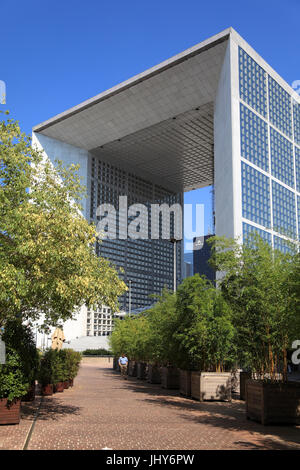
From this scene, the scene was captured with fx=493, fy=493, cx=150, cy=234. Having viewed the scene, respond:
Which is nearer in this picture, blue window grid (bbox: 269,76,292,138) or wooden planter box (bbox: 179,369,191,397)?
wooden planter box (bbox: 179,369,191,397)

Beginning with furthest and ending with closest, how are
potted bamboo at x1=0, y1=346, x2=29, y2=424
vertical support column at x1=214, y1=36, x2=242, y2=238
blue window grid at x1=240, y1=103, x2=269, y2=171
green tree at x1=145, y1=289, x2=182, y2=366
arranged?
1. blue window grid at x1=240, y1=103, x2=269, y2=171
2. vertical support column at x1=214, y1=36, x2=242, y2=238
3. green tree at x1=145, y1=289, x2=182, y2=366
4. potted bamboo at x1=0, y1=346, x2=29, y2=424

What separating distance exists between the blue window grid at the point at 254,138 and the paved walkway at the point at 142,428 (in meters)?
45.6

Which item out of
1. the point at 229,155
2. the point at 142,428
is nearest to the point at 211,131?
the point at 229,155

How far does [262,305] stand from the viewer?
12.0 metres

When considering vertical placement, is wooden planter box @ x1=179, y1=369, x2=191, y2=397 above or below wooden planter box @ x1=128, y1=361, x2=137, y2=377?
above

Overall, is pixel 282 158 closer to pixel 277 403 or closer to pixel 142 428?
pixel 277 403

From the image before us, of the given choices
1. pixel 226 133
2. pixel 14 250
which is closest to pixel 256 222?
pixel 226 133

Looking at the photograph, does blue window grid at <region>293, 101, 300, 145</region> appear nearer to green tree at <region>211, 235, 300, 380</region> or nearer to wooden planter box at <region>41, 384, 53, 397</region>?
wooden planter box at <region>41, 384, 53, 397</region>

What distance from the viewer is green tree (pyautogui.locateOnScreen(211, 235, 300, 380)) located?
11.9 meters

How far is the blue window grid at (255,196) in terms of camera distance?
2202 inches

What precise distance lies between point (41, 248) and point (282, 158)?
5758cm

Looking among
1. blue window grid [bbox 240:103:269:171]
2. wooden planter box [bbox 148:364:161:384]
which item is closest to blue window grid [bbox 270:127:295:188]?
blue window grid [bbox 240:103:269:171]

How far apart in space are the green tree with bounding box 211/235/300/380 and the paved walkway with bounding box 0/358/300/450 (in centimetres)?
A: 174
